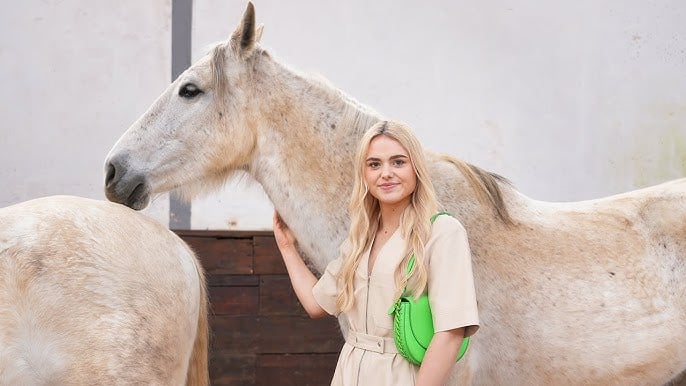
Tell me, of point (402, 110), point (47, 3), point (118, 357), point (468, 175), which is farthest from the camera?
point (402, 110)

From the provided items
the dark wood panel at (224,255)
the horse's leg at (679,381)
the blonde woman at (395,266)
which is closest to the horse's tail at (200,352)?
the blonde woman at (395,266)

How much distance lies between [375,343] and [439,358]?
20 cm

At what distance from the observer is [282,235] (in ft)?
10.2

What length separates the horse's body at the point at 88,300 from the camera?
7.07ft

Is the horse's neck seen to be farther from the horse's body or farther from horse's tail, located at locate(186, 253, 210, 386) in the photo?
the horse's body

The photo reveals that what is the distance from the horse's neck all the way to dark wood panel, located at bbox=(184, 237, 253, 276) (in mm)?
1602

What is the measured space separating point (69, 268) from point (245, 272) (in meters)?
2.65

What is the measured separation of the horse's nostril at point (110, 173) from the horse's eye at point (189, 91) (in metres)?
0.37

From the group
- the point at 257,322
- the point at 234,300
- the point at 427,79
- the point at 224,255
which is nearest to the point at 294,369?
the point at 257,322

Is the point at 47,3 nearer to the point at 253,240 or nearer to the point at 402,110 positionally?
the point at 253,240

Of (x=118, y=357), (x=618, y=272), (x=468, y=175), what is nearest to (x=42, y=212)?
(x=118, y=357)

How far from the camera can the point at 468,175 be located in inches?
126

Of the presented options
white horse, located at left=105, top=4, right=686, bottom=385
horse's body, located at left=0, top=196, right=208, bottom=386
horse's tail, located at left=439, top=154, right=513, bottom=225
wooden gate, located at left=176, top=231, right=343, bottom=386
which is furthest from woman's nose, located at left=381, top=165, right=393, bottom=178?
wooden gate, located at left=176, top=231, right=343, bottom=386

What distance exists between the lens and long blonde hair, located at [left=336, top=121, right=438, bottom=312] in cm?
227
